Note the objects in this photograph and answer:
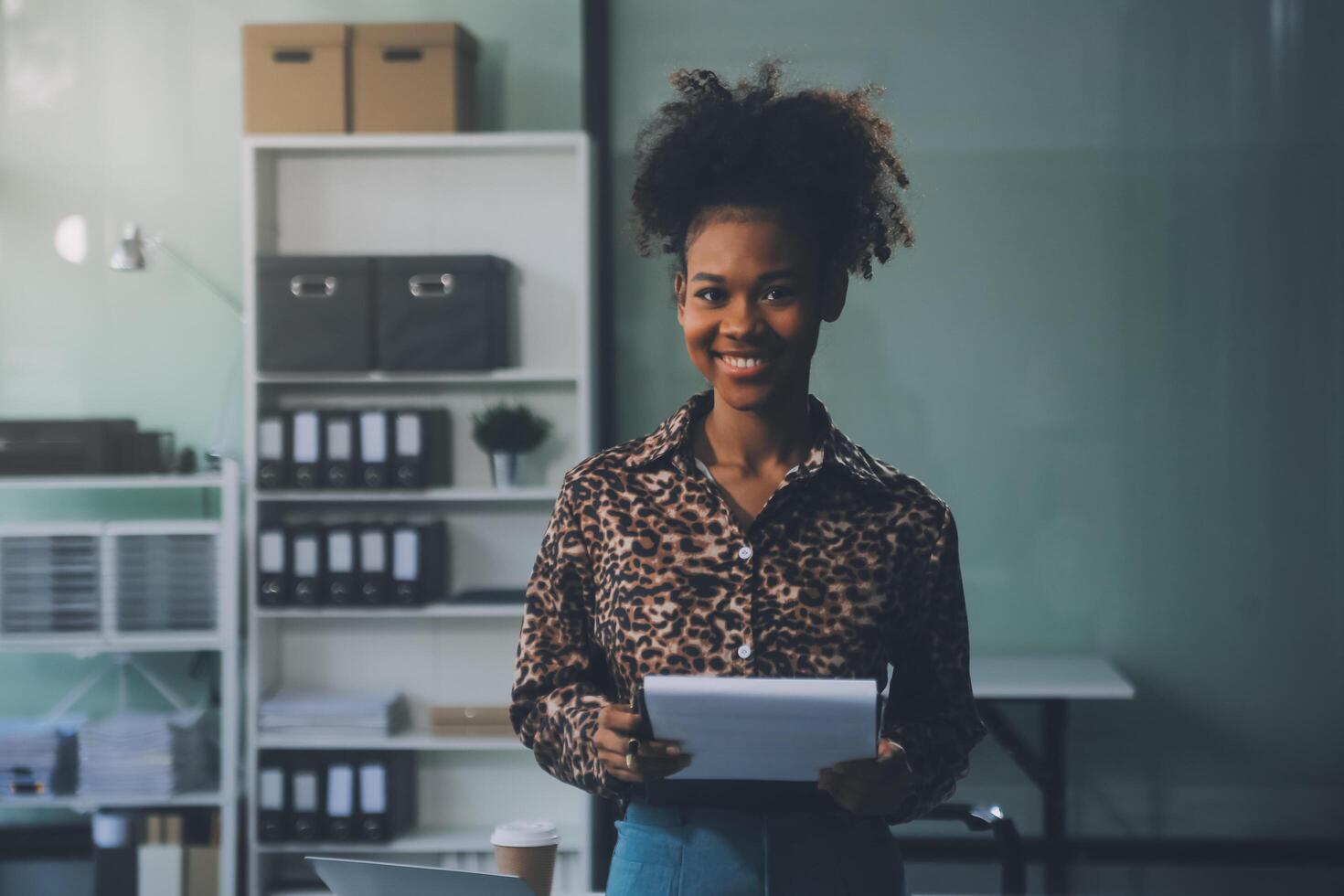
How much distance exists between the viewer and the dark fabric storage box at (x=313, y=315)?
11.3ft

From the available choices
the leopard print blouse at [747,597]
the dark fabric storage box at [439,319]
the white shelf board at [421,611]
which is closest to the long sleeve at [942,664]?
the leopard print blouse at [747,597]

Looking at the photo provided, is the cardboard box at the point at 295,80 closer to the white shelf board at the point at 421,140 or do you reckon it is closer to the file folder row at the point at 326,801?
the white shelf board at the point at 421,140

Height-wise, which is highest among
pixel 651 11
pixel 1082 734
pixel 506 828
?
pixel 651 11

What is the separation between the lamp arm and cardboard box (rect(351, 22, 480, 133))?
0.66 metres

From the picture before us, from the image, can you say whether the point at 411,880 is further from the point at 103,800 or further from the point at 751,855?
the point at 103,800

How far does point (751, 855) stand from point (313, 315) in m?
2.60

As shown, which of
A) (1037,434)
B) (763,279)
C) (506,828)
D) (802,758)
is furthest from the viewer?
(1037,434)

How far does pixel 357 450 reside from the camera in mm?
3484

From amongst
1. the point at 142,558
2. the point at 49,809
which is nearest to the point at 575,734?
the point at 142,558

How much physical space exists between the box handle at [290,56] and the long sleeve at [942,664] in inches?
110

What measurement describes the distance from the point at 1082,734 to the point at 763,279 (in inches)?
112

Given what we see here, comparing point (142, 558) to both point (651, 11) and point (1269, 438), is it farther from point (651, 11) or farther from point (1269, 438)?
point (1269, 438)

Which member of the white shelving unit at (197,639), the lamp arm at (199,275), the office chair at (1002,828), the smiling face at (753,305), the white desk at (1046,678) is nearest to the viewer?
the smiling face at (753,305)

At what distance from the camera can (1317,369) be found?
362 centimetres
